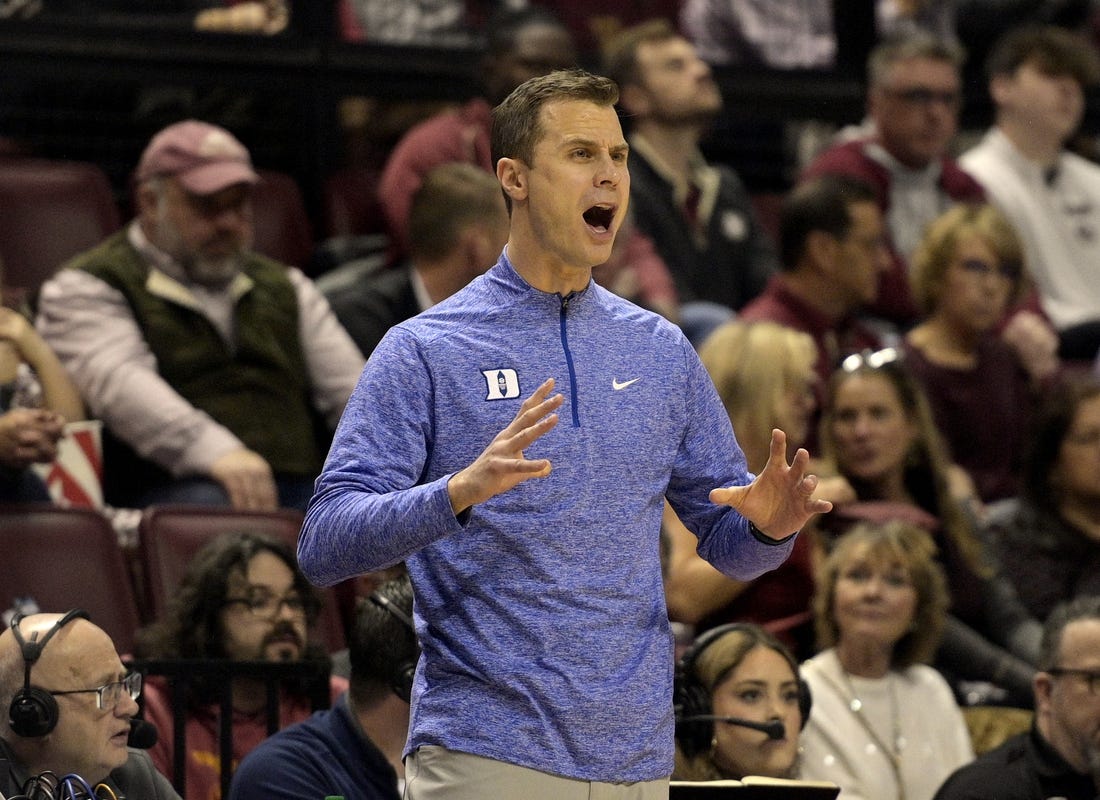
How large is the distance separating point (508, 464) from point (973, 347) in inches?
157

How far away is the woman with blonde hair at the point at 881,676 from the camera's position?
171 inches

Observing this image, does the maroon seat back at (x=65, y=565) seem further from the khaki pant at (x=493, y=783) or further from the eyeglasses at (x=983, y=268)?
the eyeglasses at (x=983, y=268)

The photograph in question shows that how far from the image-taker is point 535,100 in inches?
102

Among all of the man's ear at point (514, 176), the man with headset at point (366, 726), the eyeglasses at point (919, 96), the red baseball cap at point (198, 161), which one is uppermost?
the man's ear at point (514, 176)

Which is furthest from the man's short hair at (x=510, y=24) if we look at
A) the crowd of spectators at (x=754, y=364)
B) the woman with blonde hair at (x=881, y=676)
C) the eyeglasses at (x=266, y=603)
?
the eyeglasses at (x=266, y=603)

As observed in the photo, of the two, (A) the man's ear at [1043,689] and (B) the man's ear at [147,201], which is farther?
(B) the man's ear at [147,201]

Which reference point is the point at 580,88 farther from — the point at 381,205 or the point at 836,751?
the point at 381,205

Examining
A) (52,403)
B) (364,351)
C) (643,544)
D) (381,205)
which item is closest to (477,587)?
(643,544)

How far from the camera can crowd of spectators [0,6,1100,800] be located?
403cm

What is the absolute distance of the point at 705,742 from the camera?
3734 millimetres

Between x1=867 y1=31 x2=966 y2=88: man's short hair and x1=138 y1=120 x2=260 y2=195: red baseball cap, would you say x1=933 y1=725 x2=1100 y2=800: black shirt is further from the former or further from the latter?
x1=867 y1=31 x2=966 y2=88: man's short hair

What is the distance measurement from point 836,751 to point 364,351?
1903 mm

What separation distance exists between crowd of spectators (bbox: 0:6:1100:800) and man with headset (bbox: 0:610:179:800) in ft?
1.23

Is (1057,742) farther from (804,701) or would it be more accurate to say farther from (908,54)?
(908,54)
